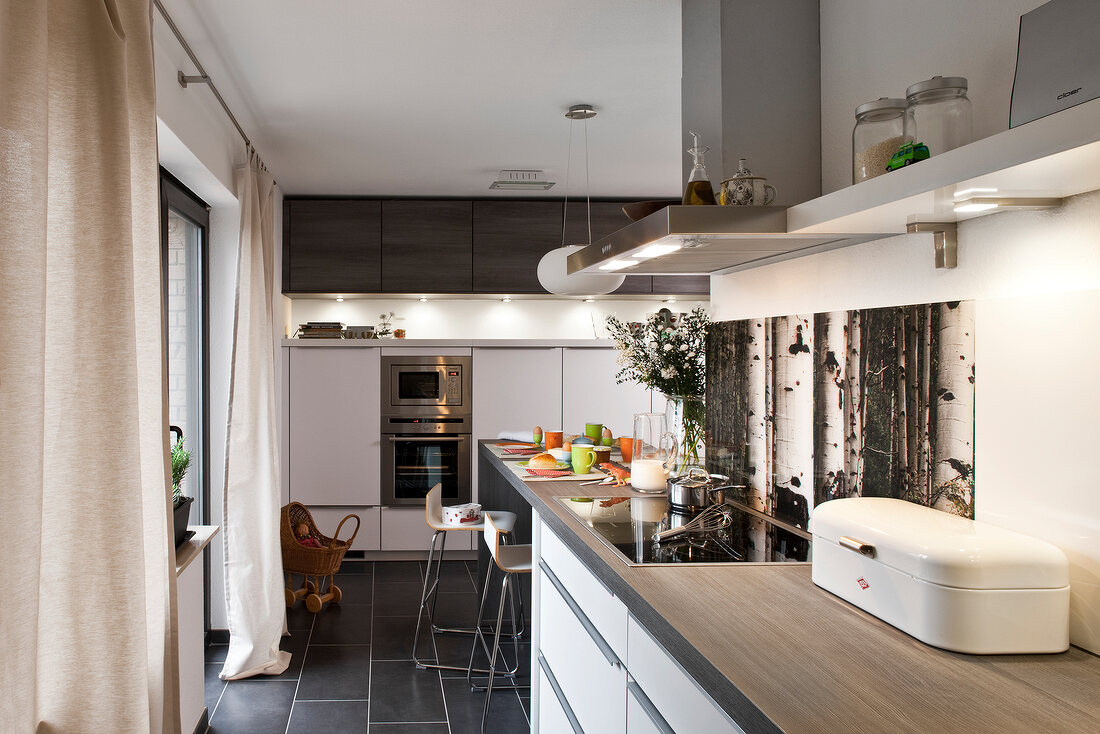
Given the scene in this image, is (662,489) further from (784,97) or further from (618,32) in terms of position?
(618,32)

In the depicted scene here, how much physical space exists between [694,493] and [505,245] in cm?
392

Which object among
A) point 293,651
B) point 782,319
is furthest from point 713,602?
point 293,651

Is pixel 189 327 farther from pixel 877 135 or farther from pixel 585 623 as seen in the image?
pixel 877 135

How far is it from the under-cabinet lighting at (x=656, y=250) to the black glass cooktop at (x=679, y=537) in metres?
0.73

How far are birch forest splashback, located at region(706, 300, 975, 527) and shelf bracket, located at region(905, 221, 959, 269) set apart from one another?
0.09 meters

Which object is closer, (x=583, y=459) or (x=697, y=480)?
(x=697, y=480)

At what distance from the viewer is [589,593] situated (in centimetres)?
200

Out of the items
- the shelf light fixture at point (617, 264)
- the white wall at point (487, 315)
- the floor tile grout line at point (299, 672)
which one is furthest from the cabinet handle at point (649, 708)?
the white wall at point (487, 315)

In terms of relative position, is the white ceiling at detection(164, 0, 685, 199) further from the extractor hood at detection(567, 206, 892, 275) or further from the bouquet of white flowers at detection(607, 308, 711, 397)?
the bouquet of white flowers at detection(607, 308, 711, 397)

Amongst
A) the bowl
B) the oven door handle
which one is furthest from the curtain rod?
the oven door handle

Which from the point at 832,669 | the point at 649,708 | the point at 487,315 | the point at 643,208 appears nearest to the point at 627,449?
the point at 643,208

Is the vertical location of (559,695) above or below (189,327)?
below

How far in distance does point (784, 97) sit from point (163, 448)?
1894 mm

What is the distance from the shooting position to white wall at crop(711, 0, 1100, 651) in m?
1.26
